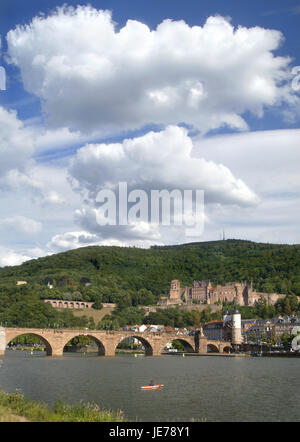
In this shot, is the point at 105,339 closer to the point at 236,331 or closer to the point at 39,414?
the point at 236,331

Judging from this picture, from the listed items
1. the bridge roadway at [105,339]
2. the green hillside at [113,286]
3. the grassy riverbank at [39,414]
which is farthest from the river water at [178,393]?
the green hillside at [113,286]

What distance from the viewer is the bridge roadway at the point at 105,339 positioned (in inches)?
2896

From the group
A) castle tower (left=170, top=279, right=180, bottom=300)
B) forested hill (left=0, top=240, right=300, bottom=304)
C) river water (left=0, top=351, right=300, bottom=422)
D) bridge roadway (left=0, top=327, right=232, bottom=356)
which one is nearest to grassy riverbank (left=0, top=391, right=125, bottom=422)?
river water (left=0, top=351, right=300, bottom=422)

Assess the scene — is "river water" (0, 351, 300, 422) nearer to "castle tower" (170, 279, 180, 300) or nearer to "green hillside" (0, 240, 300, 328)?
"green hillside" (0, 240, 300, 328)

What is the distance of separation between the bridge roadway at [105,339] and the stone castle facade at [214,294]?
55.4m

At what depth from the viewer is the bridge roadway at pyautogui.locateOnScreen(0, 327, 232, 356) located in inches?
2896

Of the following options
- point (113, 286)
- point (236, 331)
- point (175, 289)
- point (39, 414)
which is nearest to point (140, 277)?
point (175, 289)

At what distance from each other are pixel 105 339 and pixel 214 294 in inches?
3713

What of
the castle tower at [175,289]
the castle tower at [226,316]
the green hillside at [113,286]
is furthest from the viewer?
the castle tower at [175,289]

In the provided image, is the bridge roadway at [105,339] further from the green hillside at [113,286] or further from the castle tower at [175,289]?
the castle tower at [175,289]
